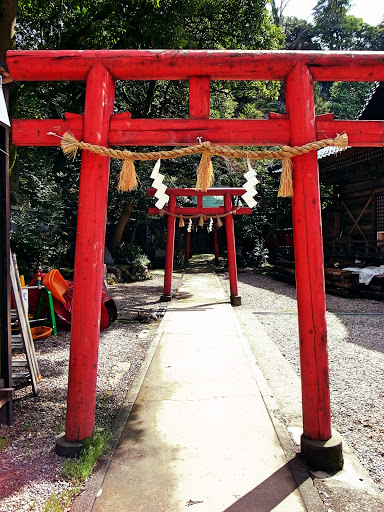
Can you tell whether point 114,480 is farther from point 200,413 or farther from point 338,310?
point 338,310

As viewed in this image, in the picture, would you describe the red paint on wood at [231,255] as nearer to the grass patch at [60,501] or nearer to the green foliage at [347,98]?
the grass patch at [60,501]

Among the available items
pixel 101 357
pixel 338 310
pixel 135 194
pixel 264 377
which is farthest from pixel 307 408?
pixel 135 194

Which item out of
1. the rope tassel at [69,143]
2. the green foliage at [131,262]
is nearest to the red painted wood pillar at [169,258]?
the green foliage at [131,262]

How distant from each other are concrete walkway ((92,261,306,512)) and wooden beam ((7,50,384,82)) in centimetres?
279

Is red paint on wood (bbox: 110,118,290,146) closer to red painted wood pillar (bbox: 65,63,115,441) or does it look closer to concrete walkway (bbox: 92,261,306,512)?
red painted wood pillar (bbox: 65,63,115,441)

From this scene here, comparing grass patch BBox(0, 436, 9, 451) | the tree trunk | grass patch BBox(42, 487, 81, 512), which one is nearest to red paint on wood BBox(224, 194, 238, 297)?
grass patch BBox(0, 436, 9, 451)

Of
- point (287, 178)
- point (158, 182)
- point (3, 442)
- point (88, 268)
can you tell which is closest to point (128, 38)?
point (158, 182)

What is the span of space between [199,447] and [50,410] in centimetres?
155

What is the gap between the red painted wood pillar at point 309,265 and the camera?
261cm

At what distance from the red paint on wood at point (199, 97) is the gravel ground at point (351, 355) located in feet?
9.55

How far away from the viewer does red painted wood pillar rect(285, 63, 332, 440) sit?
2.61m

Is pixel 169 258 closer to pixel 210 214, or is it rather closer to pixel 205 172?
pixel 210 214

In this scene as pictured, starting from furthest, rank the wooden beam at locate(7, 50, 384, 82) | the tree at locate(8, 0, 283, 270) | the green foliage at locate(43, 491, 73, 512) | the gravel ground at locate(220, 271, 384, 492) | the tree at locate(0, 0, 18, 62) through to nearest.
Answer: the tree at locate(8, 0, 283, 270)
the tree at locate(0, 0, 18, 62)
the gravel ground at locate(220, 271, 384, 492)
the wooden beam at locate(7, 50, 384, 82)
the green foliage at locate(43, 491, 73, 512)

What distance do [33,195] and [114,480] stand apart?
11.1 m
